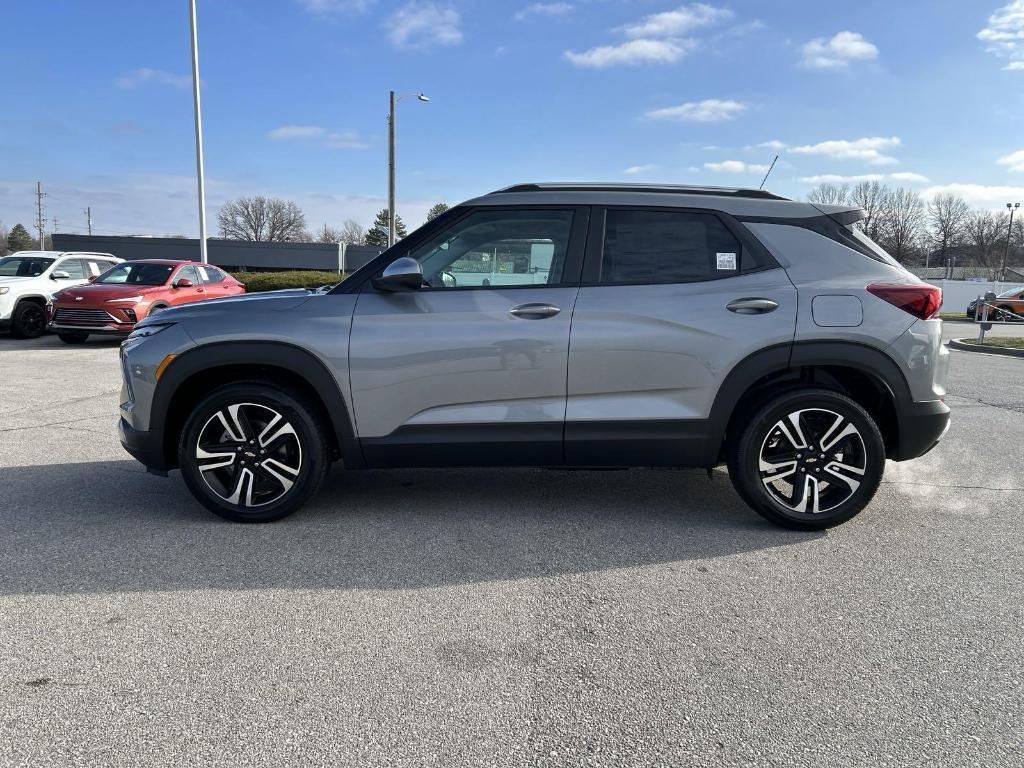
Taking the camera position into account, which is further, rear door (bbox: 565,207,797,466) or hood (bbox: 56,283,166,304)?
hood (bbox: 56,283,166,304)

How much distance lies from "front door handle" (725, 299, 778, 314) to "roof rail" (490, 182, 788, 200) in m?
0.68

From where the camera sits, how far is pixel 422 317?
3973 mm

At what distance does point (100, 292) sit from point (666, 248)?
39.3ft

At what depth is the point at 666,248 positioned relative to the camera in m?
4.10

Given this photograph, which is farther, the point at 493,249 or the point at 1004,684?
the point at 493,249

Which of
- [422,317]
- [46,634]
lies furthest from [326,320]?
[46,634]

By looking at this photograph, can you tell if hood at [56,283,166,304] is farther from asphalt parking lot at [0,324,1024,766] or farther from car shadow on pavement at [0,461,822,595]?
asphalt parking lot at [0,324,1024,766]

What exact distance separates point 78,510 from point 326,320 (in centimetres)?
195

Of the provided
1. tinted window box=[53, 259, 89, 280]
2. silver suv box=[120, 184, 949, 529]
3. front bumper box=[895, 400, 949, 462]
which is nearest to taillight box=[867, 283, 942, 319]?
→ silver suv box=[120, 184, 949, 529]

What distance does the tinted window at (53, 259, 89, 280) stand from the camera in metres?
15.1

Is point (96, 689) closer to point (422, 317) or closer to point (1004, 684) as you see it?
point (422, 317)

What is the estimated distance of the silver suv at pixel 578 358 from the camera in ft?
13.0

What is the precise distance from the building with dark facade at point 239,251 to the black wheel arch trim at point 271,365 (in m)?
53.5

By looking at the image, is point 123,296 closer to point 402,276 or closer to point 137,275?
point 137,275
